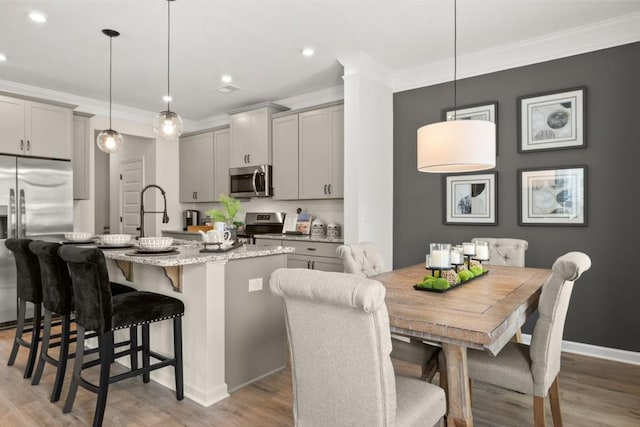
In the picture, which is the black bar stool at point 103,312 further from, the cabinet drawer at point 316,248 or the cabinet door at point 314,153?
the cabinet door at point 314,153

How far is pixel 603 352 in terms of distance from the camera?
321 cm

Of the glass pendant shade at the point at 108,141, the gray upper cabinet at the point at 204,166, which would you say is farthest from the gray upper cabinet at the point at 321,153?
the glass pendant shade at the point at 108,141

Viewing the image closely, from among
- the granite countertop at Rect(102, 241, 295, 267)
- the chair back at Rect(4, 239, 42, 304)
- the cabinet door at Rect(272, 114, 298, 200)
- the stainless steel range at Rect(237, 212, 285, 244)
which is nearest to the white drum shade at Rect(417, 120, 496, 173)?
the granite countertop at Rect(102, 241, 295, 267)

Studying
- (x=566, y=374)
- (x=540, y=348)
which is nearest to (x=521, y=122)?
(x=566, y=374)

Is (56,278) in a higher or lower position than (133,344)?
higher

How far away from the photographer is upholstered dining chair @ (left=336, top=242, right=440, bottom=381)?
6.86ft

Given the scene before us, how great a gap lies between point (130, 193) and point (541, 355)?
21.4 ft

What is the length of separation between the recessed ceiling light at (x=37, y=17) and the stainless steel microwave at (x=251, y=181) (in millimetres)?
2674

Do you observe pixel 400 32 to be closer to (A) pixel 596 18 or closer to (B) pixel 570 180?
(A) pixel 596 18

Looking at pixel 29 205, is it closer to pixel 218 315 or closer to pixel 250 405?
pixel 218 315

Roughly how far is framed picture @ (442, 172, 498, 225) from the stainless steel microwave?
7.40ft

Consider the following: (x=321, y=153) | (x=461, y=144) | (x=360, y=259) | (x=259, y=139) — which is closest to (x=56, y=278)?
(x=360, y=259)

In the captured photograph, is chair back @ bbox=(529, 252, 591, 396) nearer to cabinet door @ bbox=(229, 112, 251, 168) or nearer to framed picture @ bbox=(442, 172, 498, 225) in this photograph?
framed picture @ bbox=(442, 172, 498, 225)

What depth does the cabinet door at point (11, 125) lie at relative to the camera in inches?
166
